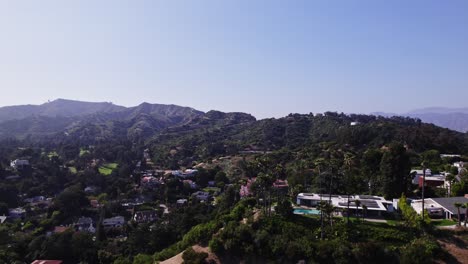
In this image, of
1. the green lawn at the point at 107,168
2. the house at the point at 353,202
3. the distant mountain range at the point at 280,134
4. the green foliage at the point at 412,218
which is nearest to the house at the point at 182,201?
the house at the point at 353,202

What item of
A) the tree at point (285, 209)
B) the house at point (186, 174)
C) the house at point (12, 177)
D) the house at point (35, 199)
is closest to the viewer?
the tree at point (285, 209)

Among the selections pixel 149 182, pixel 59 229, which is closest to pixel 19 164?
pixel 149 182

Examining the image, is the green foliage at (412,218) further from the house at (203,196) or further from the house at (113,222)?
the house at (113,222)

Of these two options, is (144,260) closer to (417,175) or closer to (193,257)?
(193,257)

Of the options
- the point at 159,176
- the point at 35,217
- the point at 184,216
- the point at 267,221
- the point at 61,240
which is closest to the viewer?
the point at 267,221

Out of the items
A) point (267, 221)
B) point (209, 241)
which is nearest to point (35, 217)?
point (209, 241)

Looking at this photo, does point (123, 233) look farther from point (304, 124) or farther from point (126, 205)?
point (304, 124)

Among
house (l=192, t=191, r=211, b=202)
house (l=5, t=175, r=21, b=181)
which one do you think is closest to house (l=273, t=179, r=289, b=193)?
house (l=192, t=191, r=211, b=202)

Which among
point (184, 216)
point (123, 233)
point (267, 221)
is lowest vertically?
point (123, 233)
